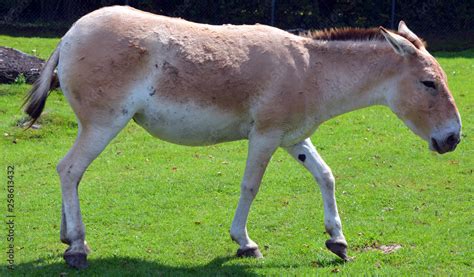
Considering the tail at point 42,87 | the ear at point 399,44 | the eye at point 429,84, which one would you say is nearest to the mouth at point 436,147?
the eye at point 429,84

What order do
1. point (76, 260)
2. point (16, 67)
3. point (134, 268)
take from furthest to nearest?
point (16, 67)
point (134, 268)
point (76, 260)

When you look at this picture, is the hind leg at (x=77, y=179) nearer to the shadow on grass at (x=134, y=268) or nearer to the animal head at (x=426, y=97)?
the shadow on grass at (x=134, y=268)

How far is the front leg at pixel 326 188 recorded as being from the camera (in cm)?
768

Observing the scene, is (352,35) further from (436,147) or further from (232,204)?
(232,204)

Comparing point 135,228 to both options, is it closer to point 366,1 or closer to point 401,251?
point 401,251

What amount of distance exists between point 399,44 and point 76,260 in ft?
11.2

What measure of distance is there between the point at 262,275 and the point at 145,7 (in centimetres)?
1532

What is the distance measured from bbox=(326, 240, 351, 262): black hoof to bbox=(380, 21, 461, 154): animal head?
1.21 metres

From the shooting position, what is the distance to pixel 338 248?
300 inches

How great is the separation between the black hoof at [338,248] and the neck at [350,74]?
1.13 metres

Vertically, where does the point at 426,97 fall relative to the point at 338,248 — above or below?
above

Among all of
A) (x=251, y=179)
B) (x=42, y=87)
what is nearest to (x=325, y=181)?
(x=251, y=179)

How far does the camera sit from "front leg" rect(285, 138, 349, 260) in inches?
302

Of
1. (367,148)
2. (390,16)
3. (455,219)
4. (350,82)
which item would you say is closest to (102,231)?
(350,82)
